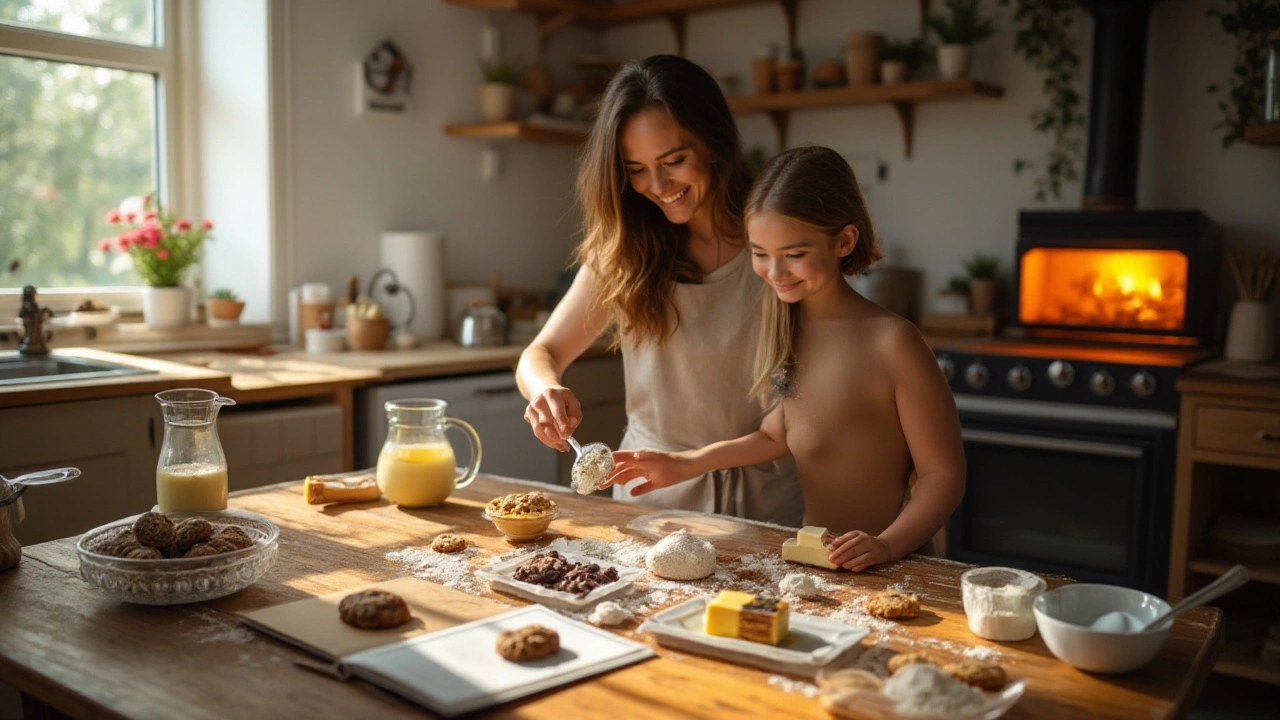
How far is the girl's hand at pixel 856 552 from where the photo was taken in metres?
1.48

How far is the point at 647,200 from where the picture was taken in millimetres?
2135

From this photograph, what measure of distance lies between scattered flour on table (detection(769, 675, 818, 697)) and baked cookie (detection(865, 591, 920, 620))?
0.73 ft

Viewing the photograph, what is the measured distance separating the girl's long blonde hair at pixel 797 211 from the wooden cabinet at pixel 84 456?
62.2 inches

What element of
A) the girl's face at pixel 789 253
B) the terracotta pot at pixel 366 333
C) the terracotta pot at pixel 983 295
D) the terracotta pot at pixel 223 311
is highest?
the girl's face at pixel 789 253

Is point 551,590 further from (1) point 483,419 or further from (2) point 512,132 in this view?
(2) point 512,132

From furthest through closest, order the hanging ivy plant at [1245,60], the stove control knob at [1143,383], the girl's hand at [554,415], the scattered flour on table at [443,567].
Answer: the hanging ivy plant at [1245,60] < the stove control knob at [1143,383] < the girl's hand at [554,415] < the scattered flour on table at [443,567]

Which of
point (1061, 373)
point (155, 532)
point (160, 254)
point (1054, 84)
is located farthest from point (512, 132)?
point (155, 532)

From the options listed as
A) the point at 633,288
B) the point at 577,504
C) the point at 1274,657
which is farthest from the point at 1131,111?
the point at 577,504

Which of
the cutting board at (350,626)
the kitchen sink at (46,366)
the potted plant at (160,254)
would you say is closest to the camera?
the cutting board at (350,626)

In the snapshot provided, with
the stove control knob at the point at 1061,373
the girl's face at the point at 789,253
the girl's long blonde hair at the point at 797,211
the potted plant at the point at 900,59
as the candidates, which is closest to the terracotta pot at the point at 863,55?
the potted plant at the point at 900,59

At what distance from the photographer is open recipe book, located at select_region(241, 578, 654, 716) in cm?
106

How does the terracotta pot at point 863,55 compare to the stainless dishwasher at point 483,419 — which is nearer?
the stainless dishwasher at point 483,419

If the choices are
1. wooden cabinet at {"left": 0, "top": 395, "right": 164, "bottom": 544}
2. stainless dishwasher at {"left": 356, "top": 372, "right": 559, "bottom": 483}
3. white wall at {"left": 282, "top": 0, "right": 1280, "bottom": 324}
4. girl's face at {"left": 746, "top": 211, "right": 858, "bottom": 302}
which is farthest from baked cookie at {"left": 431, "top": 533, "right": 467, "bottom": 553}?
white wall at {"left": 282, "top": 0, "right": 1280, "bottom": 324}

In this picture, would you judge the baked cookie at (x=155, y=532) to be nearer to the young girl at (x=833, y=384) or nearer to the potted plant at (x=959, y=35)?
the young girl at (x=833, y=384)
